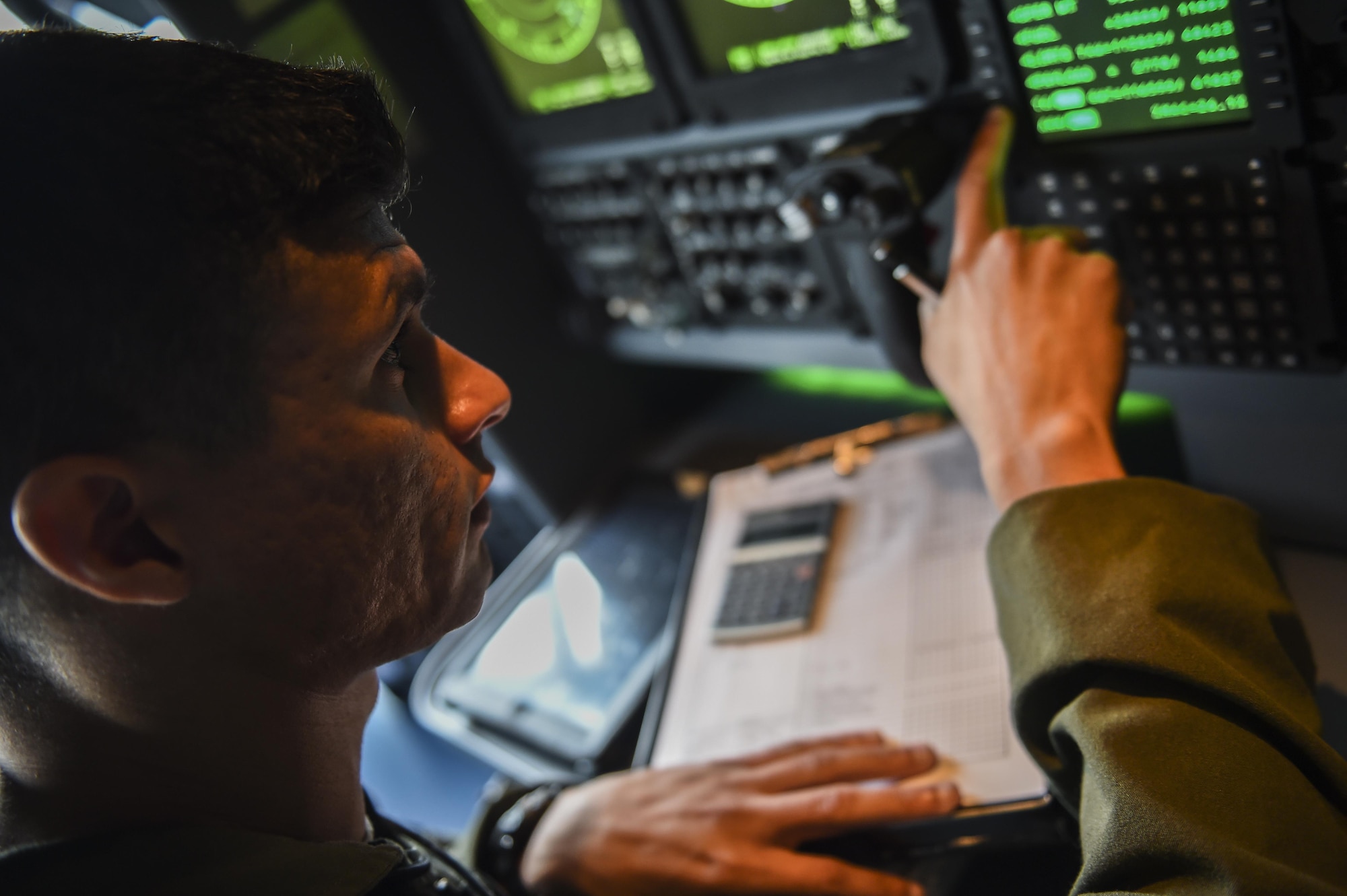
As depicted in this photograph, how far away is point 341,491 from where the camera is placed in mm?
541

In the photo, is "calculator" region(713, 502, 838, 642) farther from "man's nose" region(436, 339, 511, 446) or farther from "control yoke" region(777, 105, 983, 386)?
"man's nose" region(436, 339, 511, 446)

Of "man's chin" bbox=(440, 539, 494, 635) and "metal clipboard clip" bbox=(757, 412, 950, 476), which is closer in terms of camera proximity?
"man's chin" bbox=(440, 539, 494, 635)

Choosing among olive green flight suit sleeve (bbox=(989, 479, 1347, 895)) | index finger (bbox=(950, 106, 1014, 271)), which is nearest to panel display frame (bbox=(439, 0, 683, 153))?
index finger (bbox=(950, 106, 1014, 271))

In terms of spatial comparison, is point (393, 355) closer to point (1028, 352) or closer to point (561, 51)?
point (1028, 352)

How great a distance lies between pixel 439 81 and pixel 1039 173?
0.69m

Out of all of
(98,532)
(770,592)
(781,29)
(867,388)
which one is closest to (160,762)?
(98,532)

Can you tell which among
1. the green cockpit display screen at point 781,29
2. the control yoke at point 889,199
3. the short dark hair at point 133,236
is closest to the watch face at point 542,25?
the green cockpit display screen at point 781,29

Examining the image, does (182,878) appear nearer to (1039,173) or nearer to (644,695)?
(644,695)

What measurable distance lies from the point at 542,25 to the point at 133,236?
0.68m

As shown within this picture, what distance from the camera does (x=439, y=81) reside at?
1.15 meters

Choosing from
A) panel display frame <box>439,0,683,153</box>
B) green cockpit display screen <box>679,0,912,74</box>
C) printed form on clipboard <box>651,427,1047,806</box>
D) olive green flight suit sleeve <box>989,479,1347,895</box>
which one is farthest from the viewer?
panel display frame <box>439,0,683,153</box>

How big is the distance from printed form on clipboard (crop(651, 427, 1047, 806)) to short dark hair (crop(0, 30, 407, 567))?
0.47 m

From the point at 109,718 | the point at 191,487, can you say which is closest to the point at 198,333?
the point at 191,487

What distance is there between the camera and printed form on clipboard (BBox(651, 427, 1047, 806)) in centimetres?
69
